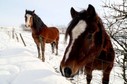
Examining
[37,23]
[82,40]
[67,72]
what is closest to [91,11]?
[82,40]

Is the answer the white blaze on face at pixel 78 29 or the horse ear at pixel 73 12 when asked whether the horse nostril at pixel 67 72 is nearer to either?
the white blaze on face at pixel 78 29

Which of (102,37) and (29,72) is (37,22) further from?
(102,37)

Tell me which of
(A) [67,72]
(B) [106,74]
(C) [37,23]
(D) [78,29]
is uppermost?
(D) [78,29]

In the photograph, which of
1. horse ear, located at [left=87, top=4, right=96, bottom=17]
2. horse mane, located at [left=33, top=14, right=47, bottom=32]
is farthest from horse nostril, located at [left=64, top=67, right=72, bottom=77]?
horse mane, located at [left=33, top=14, right=47, bottom=32]

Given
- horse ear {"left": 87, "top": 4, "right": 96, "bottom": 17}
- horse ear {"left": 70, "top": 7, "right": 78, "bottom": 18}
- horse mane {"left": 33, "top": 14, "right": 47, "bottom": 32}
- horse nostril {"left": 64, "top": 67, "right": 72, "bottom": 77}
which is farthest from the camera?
horse mane {"left": 33, "top": 14, "right": 47, "bottom": 32}

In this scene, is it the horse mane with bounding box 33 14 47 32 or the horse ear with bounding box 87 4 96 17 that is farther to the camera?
the horse mane with bounding box 33 14 47 32

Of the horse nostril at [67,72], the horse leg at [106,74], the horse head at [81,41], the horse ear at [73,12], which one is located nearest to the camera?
the horse nostril at [67,72]

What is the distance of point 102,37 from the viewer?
427cm

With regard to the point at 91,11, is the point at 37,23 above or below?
below

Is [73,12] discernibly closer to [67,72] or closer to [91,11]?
[91,11]

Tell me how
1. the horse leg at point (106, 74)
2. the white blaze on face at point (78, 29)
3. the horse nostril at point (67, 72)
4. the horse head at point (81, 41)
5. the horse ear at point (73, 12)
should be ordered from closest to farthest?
the horse nostril at point (67, 72), the horse head at point (81, 41), the white blaze on face at point (78, 29), the horse ear at point (73, 12), the horse leg at point (106, 74)

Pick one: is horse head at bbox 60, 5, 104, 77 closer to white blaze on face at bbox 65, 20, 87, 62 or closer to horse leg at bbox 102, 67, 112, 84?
white blaze on face at bbox 65, 20, 87, 62

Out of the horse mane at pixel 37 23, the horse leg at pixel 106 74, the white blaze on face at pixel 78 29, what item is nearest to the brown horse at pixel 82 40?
the white blaze on face at pixel 78 29

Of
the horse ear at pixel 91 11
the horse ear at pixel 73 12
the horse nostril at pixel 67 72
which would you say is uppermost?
the horse ear at pixel 91 11
